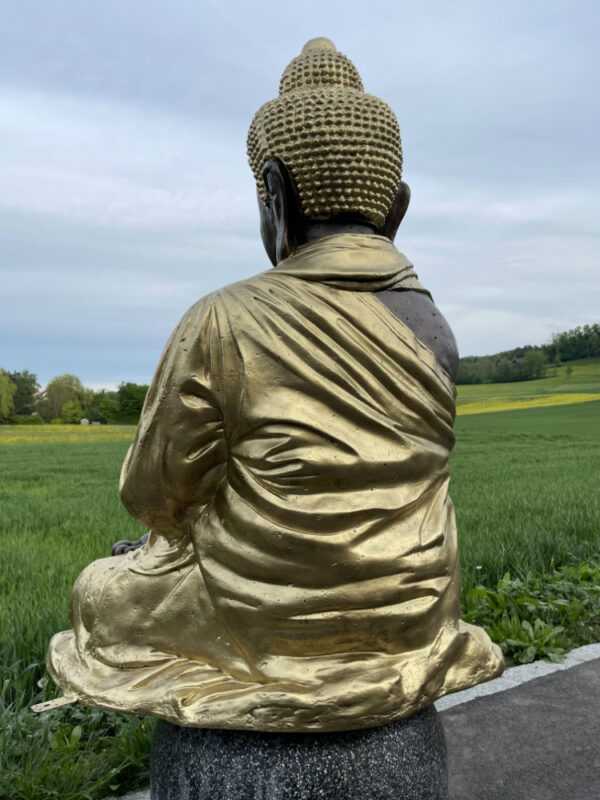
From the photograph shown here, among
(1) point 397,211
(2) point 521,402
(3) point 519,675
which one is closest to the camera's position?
(1) point 397,211

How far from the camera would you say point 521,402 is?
27.9 meters

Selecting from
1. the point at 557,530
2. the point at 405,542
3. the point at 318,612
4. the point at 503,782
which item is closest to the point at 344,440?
the point at 405,542

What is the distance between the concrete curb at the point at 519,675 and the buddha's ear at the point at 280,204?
91.1 inches

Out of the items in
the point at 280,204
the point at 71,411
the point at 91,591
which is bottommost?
the point at 91,591

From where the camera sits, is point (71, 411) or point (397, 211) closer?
point (397, 211)

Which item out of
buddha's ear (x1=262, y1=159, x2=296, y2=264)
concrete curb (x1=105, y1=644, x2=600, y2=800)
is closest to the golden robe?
buddha's ear (x1=262, y1=159, x2=296, y2=264)

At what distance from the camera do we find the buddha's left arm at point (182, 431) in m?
1.74

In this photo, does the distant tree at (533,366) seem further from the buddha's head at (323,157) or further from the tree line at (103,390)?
the buddha's head at (323,157)

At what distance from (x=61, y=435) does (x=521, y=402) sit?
58.7 feet

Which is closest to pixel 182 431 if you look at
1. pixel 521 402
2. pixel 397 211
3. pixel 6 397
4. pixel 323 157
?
pixel 323 157

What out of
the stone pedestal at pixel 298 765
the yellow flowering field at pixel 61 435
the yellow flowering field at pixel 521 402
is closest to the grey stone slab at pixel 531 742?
the stone pedestal at pixel 298 765

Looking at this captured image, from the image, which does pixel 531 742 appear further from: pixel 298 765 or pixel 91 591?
pixel 91 591

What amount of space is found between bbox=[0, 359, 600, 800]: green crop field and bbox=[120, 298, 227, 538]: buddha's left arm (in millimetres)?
1307

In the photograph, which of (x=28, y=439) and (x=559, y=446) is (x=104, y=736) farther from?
(x=28, y=439)
